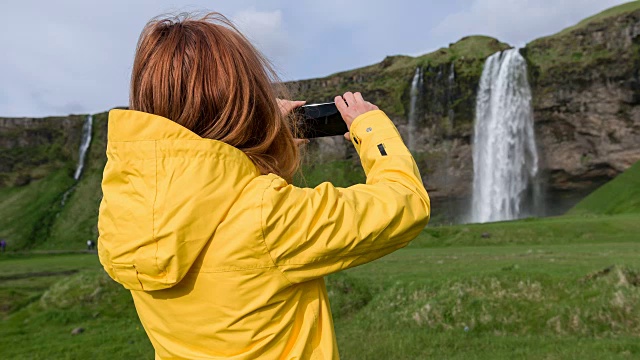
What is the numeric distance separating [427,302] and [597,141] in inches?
2151

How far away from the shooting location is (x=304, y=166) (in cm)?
275

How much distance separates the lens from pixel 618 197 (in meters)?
49.8

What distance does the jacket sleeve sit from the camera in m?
1.91

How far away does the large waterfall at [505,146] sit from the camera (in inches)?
2283

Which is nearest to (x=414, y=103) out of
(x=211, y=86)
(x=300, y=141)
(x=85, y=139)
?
(x=85, y=139)

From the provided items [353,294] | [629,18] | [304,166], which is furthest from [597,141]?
[304,166]

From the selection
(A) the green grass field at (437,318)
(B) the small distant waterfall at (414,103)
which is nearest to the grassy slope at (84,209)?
(B) the small distant waterfall at (414,103)

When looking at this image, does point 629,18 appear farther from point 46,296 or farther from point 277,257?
point 277,257

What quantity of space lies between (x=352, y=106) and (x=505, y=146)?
59.3 metres

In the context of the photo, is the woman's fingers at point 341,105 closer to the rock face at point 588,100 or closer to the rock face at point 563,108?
the rock face at point 563,108

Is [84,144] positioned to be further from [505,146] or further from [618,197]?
[618,197]

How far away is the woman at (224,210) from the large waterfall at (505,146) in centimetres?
5781

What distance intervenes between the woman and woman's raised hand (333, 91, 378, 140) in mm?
191

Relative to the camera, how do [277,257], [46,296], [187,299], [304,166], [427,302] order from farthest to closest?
1. [46,296]
2. [427,302]
3. [304,166]
4. [187,299]
5. [277,257]
